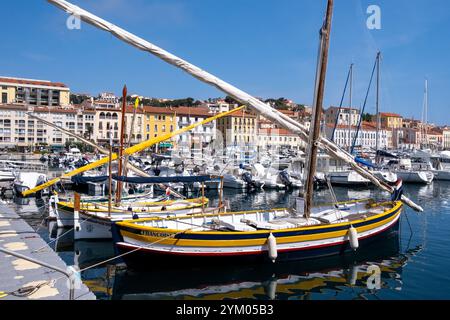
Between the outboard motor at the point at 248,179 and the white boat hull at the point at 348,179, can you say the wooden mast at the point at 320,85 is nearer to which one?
the outboard motor at the point at 248,179

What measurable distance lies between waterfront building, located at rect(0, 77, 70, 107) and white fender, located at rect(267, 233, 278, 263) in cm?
11680

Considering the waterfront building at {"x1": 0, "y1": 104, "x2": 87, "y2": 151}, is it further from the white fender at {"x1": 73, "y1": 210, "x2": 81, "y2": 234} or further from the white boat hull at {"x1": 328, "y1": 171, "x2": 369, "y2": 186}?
the white fender at {"x1": 73, "y1": 210, "x2": 81, "y2": 234}

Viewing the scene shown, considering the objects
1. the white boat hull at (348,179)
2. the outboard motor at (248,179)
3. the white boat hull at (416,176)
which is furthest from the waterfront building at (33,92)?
the white boat hull at (416,176)

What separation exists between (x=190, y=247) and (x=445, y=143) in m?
176

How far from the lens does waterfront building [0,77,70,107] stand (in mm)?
122750

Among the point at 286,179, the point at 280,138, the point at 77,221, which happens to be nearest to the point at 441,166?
the point at 286,179

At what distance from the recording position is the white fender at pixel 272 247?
51.6ft

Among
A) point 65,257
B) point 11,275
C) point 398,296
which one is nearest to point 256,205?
point 65,257

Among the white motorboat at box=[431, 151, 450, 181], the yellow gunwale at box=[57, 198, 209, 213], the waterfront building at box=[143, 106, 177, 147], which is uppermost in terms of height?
the waterfront building at box=[143, 106, 177, 147]

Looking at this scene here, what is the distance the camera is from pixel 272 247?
15742 mm

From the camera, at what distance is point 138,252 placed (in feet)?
50.6

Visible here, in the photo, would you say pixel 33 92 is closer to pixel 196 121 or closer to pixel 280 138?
pixel 196 121

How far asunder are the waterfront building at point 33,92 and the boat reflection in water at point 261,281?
116 meters

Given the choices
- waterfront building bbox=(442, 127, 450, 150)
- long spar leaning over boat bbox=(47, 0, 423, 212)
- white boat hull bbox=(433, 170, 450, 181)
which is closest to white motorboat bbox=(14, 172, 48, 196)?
long spar leaning over boat bbox=(47, 0, 423, 212)
